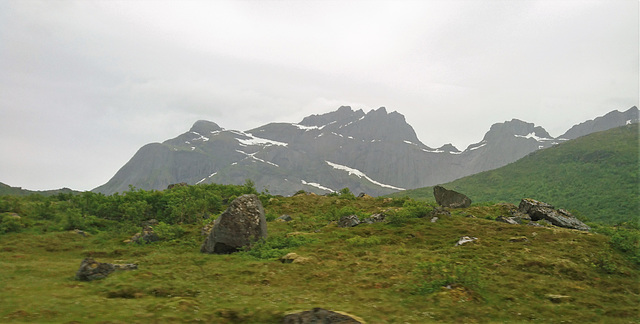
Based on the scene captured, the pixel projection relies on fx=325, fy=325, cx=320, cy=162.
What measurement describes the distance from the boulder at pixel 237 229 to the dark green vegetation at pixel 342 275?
1.23 meters

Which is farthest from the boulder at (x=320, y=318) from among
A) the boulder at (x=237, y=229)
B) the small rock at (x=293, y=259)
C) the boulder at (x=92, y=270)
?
the boulder at (x=237, y=229)

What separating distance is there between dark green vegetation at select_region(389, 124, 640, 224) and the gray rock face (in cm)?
4694

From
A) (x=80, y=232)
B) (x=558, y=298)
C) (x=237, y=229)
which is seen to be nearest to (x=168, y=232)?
(x=80, y=232)

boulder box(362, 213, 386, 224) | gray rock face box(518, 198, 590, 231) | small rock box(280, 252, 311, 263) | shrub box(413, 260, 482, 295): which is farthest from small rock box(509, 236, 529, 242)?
small rock box(280, 252, 311, 263)

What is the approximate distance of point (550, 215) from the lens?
36344 mm

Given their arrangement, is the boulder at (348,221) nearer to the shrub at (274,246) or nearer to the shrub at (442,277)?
the shrub at (274,246)

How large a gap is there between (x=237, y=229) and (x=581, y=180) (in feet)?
458

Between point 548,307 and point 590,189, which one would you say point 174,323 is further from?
point 590,189

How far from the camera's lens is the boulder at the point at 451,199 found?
162ft

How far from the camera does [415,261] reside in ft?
72.0

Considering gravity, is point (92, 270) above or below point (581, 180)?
below

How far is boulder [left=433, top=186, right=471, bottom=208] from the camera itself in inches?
1948

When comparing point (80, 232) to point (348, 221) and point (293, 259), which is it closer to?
point (293, 259)

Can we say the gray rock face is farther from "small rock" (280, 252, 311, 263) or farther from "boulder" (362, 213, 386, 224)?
"small rock" (280, 252, 311, 263)
